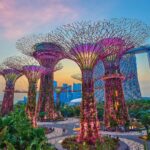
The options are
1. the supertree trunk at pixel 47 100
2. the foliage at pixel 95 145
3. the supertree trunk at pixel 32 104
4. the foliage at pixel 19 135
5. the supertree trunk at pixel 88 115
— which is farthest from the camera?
the supertree trunk at pixel 47 100

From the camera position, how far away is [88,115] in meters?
14.5

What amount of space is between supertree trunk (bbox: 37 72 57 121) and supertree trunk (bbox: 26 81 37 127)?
10.1 metres

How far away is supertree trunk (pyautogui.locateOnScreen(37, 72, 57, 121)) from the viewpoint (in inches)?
1225

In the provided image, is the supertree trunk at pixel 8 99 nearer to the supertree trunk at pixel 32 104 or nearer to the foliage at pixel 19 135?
the supertree trunk at pixel 32 104

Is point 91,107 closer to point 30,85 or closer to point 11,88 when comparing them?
point 30,85

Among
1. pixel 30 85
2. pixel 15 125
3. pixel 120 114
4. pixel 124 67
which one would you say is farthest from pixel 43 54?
pixel 124 67

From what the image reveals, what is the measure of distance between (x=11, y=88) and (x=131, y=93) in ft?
144

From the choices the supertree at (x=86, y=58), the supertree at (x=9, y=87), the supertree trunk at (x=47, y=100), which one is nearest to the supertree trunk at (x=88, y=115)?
the supertree at (x=86, y=58)

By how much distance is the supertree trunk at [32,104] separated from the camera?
18997mm

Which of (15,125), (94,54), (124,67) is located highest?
(124,67)

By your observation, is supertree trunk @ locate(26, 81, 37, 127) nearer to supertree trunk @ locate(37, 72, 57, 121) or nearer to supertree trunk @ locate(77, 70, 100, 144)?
supertree trunk @ locate(77, 70, 100, 144)

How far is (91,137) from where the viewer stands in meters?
14.1

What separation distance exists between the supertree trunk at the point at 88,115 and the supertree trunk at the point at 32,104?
5.60 metres

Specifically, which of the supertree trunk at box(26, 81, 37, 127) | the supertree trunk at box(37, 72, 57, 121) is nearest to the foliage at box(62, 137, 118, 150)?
the supertree trunk at box(26, 81, 37, 127)
